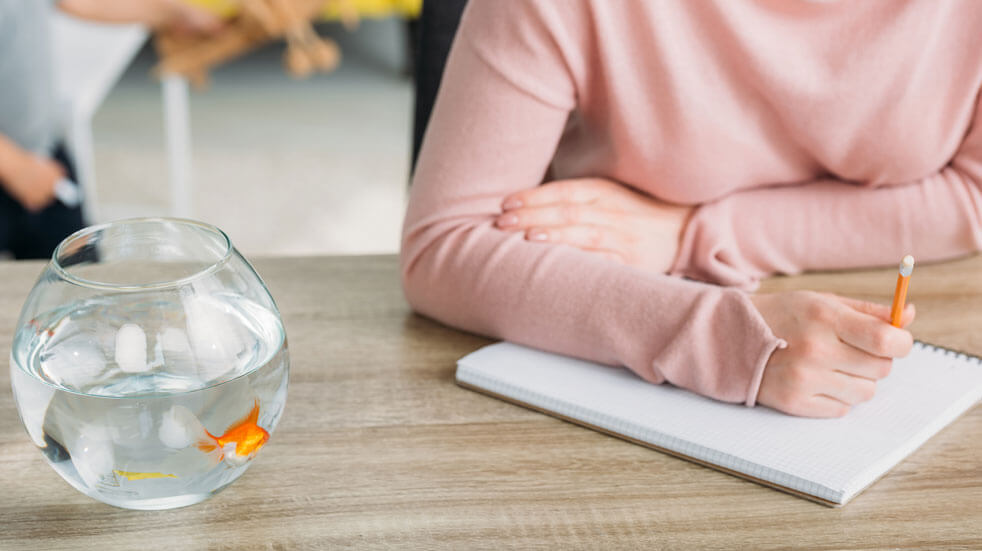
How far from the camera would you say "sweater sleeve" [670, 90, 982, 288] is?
2.88ft

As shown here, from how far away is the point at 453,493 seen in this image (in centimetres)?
57

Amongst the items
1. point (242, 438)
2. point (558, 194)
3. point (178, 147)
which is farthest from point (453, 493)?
point (178, 147)

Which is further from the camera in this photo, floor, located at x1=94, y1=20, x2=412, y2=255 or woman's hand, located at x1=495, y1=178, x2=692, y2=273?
floor, located at x1=94, y1=20, x2=412, y2=255

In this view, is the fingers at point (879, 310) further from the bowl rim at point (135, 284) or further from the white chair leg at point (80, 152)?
the white chair leg at point (80, 152)

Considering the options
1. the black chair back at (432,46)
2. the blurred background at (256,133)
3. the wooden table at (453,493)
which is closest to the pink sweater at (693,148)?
the wooden table at (453,493)

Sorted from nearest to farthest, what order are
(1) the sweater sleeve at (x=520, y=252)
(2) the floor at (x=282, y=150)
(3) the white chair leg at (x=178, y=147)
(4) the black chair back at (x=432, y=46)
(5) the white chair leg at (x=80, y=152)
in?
(1) the sweater sleeve at (x=520, y=252)
(4) the black chair back at (x=432, y=46)
(5) the white chair leg at (x=80, y=152)
(3) the white chair leg at (x=178, y=147)
(2) the floor at (x=282, y=150)

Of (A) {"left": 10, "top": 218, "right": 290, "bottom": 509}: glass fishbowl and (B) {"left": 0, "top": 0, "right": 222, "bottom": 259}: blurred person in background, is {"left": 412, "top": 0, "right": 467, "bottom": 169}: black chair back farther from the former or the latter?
(B) {"left": 0, "top": 0, "right": 222, "bottom": 259}: blurred person in background

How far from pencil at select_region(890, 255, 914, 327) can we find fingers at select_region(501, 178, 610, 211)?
0.95 ft

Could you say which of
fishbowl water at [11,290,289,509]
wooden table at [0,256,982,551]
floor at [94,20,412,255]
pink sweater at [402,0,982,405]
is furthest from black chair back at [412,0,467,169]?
floor at [94,20,412,255]

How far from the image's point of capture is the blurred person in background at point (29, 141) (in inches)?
66.2

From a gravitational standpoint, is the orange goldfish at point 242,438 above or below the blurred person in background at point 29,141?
above

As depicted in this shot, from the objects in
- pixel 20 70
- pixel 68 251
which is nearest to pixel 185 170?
pixel 20 70

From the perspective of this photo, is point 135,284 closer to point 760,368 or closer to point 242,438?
point 242,438

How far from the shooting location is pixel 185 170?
2.59m
